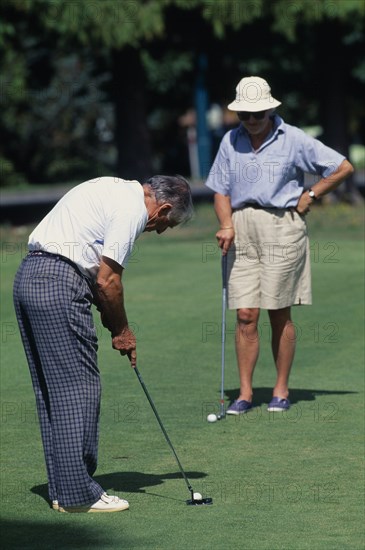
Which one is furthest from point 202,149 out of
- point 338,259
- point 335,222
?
point 338,259

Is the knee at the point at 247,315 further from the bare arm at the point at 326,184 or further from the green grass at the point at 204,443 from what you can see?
the bare arm at the point at 326,184

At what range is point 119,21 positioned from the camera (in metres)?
21.2

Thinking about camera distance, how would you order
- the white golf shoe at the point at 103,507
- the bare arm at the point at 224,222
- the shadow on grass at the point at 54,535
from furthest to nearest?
1. the bare arm at the point at 224,222
2. the white golf shoe at the point at 103,507
3. the shadow on grass at the point at 54,535

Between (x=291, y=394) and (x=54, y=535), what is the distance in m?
3.69

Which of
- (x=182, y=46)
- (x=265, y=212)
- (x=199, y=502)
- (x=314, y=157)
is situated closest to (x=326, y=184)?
(x=314, y=157)

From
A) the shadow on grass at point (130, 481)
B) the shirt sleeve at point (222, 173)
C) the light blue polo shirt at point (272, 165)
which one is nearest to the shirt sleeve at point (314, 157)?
the light blue polo shirt at point (272, 165)

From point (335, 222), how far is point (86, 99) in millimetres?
23078

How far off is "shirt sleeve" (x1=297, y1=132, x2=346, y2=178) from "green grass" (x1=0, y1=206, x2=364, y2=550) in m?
1.63

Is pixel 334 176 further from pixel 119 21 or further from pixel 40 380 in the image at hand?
pixel 119 21

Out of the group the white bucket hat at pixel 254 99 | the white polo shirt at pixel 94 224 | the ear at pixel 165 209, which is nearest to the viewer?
the white polo shirt at pixel 94 224

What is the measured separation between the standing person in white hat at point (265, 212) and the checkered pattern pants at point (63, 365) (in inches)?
100

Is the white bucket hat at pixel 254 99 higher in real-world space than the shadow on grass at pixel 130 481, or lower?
higher

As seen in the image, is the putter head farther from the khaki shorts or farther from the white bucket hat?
the white bucket hat

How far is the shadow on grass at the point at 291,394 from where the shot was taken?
9.54m
